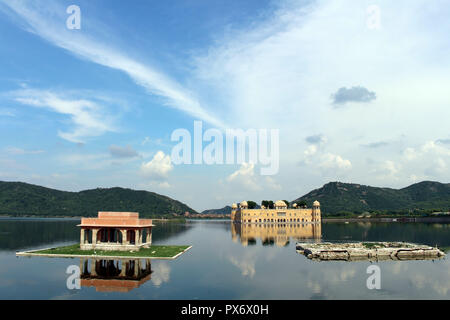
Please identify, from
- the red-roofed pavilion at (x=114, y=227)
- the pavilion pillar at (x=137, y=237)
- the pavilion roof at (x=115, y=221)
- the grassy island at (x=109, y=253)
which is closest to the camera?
the grassy island at (x=109, y=253)

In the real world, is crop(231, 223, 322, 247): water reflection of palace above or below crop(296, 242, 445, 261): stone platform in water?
below

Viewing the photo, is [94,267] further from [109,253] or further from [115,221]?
[115,221]

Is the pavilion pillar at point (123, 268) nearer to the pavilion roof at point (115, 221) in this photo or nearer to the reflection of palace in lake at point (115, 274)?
the reflection of palace in lake at point (115, 274)

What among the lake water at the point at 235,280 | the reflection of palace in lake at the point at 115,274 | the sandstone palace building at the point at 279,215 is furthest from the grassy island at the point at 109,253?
the sandstone palace building at the point at 279,215

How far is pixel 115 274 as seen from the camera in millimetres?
43062

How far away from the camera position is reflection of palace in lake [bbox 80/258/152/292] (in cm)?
3781

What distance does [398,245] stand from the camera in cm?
7150

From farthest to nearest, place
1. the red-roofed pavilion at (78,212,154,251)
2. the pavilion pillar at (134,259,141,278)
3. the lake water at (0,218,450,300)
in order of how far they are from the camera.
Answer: the red-roofed pavilion at (78,212,154,251) < the pavilion pillar at (134,259,141,278) < the lake water at (0,218,450,300)

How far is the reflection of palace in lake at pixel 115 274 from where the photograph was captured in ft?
124

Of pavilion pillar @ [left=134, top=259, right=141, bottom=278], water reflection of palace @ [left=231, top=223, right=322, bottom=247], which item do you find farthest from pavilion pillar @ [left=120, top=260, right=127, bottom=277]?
water reflection of palace @ [left=231, top=223, right=322, bottom=247]

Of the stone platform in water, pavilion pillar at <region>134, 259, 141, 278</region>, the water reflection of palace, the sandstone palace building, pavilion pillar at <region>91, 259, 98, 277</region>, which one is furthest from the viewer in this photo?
the sandstone palace building

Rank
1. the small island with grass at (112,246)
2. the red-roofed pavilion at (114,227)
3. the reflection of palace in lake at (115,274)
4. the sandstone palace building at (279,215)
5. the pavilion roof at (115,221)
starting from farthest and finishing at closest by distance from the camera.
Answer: the sandstone palace building at (279,215) < the pavilion roof at (115,221) < the red-roofed pavilion at (114,227) < the small island with grass at (112,246) < the reflection of palace in lake at (115,274)

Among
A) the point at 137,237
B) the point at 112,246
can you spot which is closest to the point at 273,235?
the point at 137,237

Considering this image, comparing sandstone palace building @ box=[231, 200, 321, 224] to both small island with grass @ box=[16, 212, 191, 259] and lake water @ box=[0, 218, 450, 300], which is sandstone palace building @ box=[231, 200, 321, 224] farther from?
A: lake water @ box=[0, 218, 450, 300]
